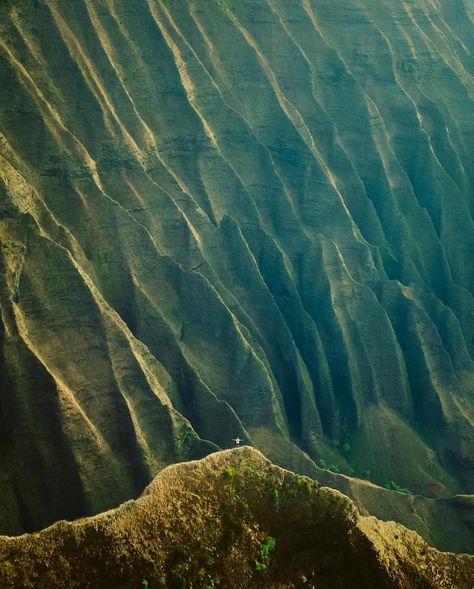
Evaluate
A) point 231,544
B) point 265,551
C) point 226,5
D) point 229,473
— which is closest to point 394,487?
point 229,473

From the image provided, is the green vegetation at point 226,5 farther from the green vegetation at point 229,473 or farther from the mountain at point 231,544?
the green vegetation at point 229,473

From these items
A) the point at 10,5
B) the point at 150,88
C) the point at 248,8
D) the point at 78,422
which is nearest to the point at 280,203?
the point at 150,88

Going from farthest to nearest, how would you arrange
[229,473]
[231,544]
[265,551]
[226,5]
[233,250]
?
[226,5] < [233,250] < [229,473] < [265,551] < [231,544]

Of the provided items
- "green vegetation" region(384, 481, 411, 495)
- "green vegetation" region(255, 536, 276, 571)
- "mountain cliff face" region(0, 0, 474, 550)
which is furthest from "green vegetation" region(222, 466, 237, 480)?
"green vegetation" region(384, 481, 411, 495)

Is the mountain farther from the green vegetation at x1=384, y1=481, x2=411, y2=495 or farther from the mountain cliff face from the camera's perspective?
the green vegetation at x1=384, y1=481, x2=411, y2=495

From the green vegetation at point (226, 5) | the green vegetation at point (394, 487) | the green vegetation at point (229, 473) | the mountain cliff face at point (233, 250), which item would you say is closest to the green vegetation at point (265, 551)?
the green vegetation at point (229, 473)

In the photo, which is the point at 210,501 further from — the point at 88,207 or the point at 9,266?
the point at 88,207

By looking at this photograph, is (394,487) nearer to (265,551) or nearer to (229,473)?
(229,473)
